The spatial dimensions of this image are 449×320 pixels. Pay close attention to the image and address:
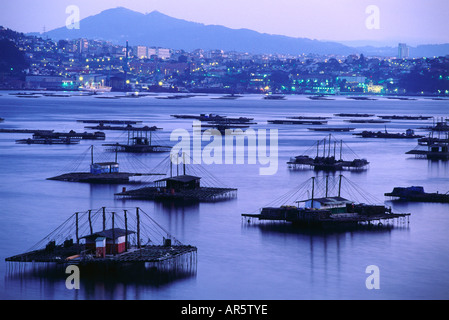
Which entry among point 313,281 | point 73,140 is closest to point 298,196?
point 313,281

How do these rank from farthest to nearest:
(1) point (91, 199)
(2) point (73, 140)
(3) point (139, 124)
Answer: (3) point (139, 124), (2) point (73, 140), (1) point (91, 199)

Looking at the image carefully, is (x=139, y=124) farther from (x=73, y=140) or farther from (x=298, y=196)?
(x=298, y=196)

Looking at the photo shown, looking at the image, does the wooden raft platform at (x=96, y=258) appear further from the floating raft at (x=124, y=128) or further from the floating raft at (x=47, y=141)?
the floating raft at (x=124, y=128)
